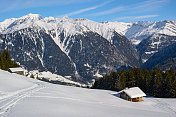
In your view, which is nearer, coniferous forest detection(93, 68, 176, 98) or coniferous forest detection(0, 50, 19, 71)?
coniferous forest detection(93, 68, 176, 98)

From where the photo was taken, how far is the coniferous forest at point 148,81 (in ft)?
249

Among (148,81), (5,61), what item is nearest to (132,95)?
(148,81)

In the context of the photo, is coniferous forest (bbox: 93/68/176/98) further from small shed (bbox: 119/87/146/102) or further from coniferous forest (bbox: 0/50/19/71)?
coniferous forest (bbox: 0/50/19/71)


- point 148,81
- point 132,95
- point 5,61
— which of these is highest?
point 5,61

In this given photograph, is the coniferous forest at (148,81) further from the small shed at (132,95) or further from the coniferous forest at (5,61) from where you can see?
the coniferous forest at (5,61)

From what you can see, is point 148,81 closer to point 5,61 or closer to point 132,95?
point 132,95

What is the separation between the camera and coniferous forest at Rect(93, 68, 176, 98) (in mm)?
75931

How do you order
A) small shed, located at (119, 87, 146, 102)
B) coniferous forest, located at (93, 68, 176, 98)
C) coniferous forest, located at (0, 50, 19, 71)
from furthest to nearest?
coniferous forest, located at (0, 50, 19, 71)
coniferous forest, located at (93, 68, 176, 98)
small shed, located at (119, 87, 146, 102)

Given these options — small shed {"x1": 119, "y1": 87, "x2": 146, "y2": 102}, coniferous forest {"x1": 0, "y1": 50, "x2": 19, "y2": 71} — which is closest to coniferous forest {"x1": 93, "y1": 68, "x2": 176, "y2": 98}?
small shed {"x1": 119, "y1": 87, "x2": 146, "y2": 102}

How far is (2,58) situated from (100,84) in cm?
5261

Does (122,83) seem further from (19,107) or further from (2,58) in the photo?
(19,107)

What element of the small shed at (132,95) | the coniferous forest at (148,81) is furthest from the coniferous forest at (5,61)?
the small shed at (132,95)

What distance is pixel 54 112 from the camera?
24.6m

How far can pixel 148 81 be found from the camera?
8450cm
